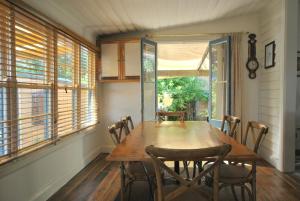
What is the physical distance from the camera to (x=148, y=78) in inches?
182

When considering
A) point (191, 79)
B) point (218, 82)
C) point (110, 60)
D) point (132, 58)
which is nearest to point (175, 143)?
point (218, 82)

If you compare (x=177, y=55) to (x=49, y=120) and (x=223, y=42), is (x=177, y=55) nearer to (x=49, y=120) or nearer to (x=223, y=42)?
(x=223, y=42)

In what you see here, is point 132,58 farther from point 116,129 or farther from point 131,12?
point 116,129

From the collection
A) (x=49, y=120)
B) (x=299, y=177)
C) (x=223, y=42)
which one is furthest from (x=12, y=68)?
(x=299, y=177)

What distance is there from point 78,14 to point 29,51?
1220 mm

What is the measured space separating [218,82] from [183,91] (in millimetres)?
5129

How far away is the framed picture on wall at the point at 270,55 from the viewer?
158 inches

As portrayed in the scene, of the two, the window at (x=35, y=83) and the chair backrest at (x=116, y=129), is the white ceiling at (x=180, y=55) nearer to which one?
the window at (x=35, y=83)

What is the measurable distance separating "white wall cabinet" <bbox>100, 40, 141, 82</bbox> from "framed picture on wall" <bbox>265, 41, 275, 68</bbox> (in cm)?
222

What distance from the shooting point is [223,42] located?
439 cm

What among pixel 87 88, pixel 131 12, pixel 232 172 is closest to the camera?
pixel 232 172

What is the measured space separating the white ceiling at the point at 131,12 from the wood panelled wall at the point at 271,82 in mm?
306

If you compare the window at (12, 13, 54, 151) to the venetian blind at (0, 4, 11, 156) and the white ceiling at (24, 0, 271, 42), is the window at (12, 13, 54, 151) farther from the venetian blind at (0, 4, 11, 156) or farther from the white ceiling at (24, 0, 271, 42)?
the white ceiling at (24, 0, 271, 42)

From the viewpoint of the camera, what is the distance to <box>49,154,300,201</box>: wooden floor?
2.87m
